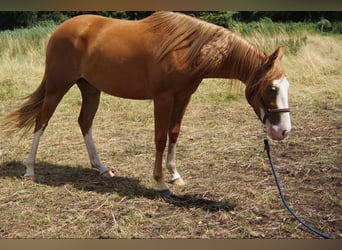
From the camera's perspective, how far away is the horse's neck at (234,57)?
7.61ft

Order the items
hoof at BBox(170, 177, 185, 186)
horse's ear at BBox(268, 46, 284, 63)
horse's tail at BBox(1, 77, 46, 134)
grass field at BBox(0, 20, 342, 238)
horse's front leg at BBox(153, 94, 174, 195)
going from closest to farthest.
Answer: horse's ear at BBox(268, 46, 284, 63) < grass field at BBox(0, 20, 342, 238) < horse's front leg at BBox(153, 94, 174, 195) < hoof at BBox(170, 177, 185, 186) < horse's tail at BBox(1, 77, 46, 134)

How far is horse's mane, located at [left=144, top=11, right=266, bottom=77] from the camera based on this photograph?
2.34m

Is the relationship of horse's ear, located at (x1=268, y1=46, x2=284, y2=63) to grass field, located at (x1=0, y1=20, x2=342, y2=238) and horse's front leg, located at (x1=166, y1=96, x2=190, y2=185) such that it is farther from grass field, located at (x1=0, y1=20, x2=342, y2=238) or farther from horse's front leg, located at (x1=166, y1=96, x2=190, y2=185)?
horse's front leg, located at (x1=166, y1=96, x2=190, y2=185)

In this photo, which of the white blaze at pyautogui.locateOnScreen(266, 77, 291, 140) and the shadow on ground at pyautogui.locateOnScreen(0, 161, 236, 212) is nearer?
the white blaze at pyautogui.locateOnScreen(266, 77, 291, 140)

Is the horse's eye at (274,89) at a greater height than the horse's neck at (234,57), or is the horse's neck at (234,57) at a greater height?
the horse's neck at (234,57)

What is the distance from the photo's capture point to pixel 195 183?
2818 mm

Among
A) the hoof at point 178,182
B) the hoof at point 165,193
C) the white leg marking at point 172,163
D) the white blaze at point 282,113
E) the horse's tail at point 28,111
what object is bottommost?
the hoof at point 178,182

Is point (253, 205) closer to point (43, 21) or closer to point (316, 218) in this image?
point (316, 218)

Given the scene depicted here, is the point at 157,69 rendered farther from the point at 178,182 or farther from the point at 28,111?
the point at 28,111

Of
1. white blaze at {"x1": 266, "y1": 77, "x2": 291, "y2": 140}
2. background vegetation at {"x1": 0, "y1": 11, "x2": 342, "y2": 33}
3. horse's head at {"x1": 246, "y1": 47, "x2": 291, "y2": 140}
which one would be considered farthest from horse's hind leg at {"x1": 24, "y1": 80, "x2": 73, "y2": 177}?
white blaze at {"x1": 266, "y1": 77, "x2": 291, "y2": 140}

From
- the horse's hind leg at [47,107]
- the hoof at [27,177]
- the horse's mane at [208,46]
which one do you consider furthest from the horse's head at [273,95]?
the hoof at [27,177]

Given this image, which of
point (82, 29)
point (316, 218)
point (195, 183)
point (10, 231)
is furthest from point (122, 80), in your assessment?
point (316, 218)

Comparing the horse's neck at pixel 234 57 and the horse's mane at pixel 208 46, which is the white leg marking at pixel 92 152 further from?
the horse's neck at pixel 234 57

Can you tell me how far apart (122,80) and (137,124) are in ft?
4.97
